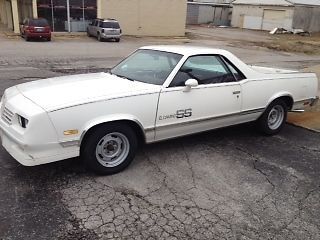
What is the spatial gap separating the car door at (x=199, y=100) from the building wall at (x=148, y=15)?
2704 centimetres

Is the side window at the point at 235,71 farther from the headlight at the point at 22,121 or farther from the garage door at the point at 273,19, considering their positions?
the garage door at the point at 273,19

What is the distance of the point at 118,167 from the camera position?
4570 mm

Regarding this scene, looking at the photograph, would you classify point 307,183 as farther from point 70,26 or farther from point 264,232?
point 70,26

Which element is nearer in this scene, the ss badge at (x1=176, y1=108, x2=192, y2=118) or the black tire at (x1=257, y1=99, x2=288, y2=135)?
the ss badge at (x1=176, y1=108, x2=192, y2=118)

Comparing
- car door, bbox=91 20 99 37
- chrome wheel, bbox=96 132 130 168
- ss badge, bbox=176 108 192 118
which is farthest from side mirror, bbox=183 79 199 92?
car door, bbox=91 20 99 37

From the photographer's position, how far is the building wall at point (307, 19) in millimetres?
45531

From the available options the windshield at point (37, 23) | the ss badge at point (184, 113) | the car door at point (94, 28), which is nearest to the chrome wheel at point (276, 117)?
the ss badge at point (184, 113)

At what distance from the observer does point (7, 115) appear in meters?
4.34

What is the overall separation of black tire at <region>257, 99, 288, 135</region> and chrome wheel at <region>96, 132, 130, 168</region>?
2.59 meters

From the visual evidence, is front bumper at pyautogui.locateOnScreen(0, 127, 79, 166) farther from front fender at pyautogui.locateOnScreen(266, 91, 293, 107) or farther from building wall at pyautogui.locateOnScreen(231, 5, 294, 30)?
building wall at pyautogui.locateOnScreen(231, 5, 294, 30)

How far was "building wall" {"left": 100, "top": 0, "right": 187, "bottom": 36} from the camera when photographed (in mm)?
31359

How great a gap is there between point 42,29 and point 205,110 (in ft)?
72.3

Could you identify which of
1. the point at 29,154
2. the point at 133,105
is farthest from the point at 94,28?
the point at 29,154

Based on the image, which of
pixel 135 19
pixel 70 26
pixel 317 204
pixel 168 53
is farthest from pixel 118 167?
pixel 135 19
